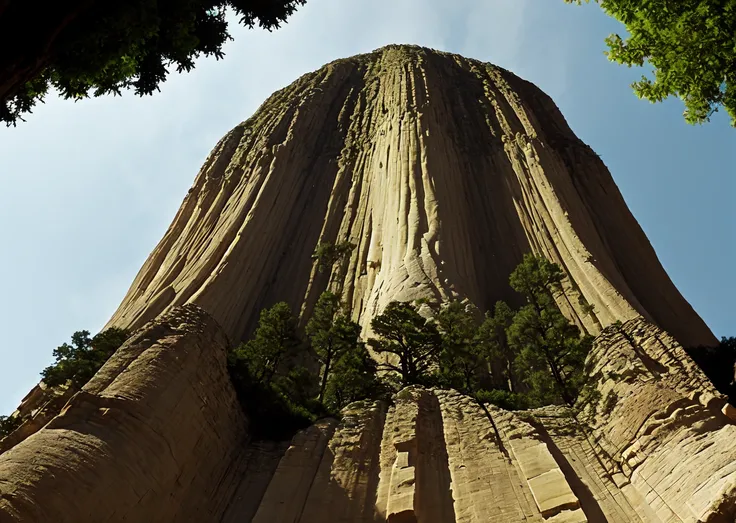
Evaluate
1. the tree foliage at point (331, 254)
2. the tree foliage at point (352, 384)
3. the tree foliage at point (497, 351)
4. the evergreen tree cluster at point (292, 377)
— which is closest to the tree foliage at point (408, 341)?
the evergreen tree cluster at point (292, 377)

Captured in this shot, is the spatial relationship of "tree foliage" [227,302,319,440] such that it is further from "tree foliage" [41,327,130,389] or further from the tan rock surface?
"tree foliage" [41,327,130,389]

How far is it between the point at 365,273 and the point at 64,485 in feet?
79.7

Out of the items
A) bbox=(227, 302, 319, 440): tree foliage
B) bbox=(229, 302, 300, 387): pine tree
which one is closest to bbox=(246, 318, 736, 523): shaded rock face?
bbox=(227, 302, 319, 440): tree foliage

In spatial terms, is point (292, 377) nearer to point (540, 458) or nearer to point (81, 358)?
point (81, 358)

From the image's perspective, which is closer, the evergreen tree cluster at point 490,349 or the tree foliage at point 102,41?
the tree foliage at point 102,41

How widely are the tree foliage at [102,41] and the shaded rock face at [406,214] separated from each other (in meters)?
16.0

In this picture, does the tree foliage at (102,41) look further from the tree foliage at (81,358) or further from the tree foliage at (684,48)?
the tree foliage at (81,358)

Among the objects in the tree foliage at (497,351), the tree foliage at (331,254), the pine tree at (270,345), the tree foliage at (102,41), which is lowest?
the tree foliage at (102,41)

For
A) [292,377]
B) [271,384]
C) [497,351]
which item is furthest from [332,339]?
[497,351]

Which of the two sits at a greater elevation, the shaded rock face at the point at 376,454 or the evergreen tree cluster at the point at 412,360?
the evergreen tree cluster at the point at 412,360

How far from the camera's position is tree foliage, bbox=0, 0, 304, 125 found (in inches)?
290

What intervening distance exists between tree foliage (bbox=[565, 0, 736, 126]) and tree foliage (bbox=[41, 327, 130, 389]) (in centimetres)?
1670

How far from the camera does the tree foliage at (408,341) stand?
20125 mm

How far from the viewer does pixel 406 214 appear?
33.7 meters
